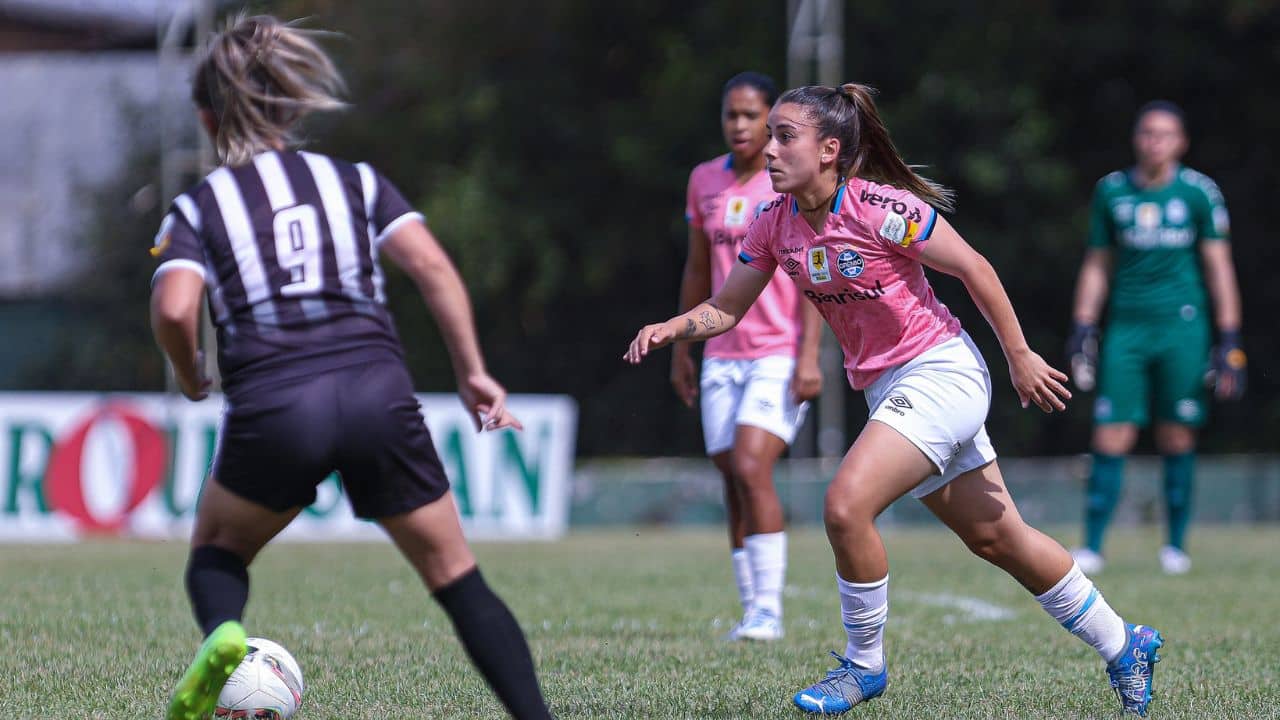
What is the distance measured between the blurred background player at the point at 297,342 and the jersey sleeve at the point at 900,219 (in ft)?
4.68

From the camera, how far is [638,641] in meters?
6.28

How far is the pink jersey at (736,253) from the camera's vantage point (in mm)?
6613

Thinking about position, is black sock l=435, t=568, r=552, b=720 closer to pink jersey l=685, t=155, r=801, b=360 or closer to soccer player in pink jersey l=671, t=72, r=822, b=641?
soccer player in pink jersey l=671, t=72, r=822, b=641

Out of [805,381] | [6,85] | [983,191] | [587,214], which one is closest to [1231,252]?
[983,191]

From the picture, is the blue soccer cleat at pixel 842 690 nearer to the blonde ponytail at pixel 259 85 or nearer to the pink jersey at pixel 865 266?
the pink jersey at pixel 865 266

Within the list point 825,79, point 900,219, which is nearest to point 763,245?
point 900,219

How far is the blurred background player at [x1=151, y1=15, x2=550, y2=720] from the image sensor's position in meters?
3.55

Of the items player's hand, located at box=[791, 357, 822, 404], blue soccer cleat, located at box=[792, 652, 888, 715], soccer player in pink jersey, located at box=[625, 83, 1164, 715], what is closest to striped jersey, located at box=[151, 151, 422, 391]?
soccer player in pink jersey, located at box=[625, 83, 1164, 715]

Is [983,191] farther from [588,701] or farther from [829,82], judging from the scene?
[588,701]

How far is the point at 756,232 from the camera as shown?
16.1 feet

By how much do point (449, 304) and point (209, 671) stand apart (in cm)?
98

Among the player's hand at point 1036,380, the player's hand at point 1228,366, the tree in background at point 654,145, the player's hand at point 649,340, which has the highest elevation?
the player's hand at point 649,340

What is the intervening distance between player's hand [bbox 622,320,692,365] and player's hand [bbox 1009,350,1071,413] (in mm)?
956

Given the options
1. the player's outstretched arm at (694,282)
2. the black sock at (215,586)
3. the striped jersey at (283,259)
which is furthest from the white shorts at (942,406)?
the player's outstretched arm at (694,282)
